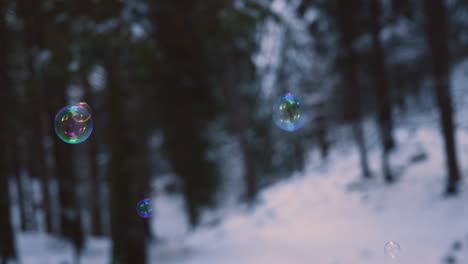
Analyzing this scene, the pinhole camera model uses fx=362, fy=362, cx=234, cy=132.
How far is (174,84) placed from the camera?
15.2m

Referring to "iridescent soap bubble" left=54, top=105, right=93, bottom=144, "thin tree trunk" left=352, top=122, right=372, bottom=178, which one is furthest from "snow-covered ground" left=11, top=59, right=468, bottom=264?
"iridescent soap bubble" left=54, top=105, right=93, bottom=144

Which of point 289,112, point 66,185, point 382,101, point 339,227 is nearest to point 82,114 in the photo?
point 289,112

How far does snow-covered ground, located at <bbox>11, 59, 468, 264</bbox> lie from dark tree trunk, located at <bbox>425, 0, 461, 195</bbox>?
0.72 meters

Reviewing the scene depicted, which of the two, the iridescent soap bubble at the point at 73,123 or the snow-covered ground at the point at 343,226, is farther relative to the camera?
the snow-covered ground at the point at 343,226

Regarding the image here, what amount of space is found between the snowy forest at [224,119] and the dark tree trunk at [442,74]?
3 centimetres

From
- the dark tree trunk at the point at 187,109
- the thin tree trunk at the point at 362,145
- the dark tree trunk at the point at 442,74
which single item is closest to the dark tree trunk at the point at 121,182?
the dark tree trunk at the point at 187,109

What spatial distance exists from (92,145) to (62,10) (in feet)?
22.6

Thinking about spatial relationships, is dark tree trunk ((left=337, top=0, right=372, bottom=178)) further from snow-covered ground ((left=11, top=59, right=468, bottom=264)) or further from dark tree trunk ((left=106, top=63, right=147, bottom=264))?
dark tree trunk ((left=106, top=63, right=147, bottom=264))

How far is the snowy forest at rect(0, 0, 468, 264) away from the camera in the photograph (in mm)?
8109

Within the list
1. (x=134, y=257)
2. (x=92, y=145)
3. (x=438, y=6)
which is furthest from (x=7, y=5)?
(x=438, y=6)

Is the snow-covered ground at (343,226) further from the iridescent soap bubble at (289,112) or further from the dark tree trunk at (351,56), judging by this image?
the iridescent soap bubble at (289,112)

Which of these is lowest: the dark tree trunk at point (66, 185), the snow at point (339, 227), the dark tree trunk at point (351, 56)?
the snow at point (339, 227)

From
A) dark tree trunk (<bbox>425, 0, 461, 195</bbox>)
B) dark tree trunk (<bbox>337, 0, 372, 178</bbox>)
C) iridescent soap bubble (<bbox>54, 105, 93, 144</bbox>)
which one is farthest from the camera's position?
dark tree trunk (<bbox>337, 0, 372, 178</bbox>)

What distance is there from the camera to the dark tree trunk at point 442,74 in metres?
8.97
